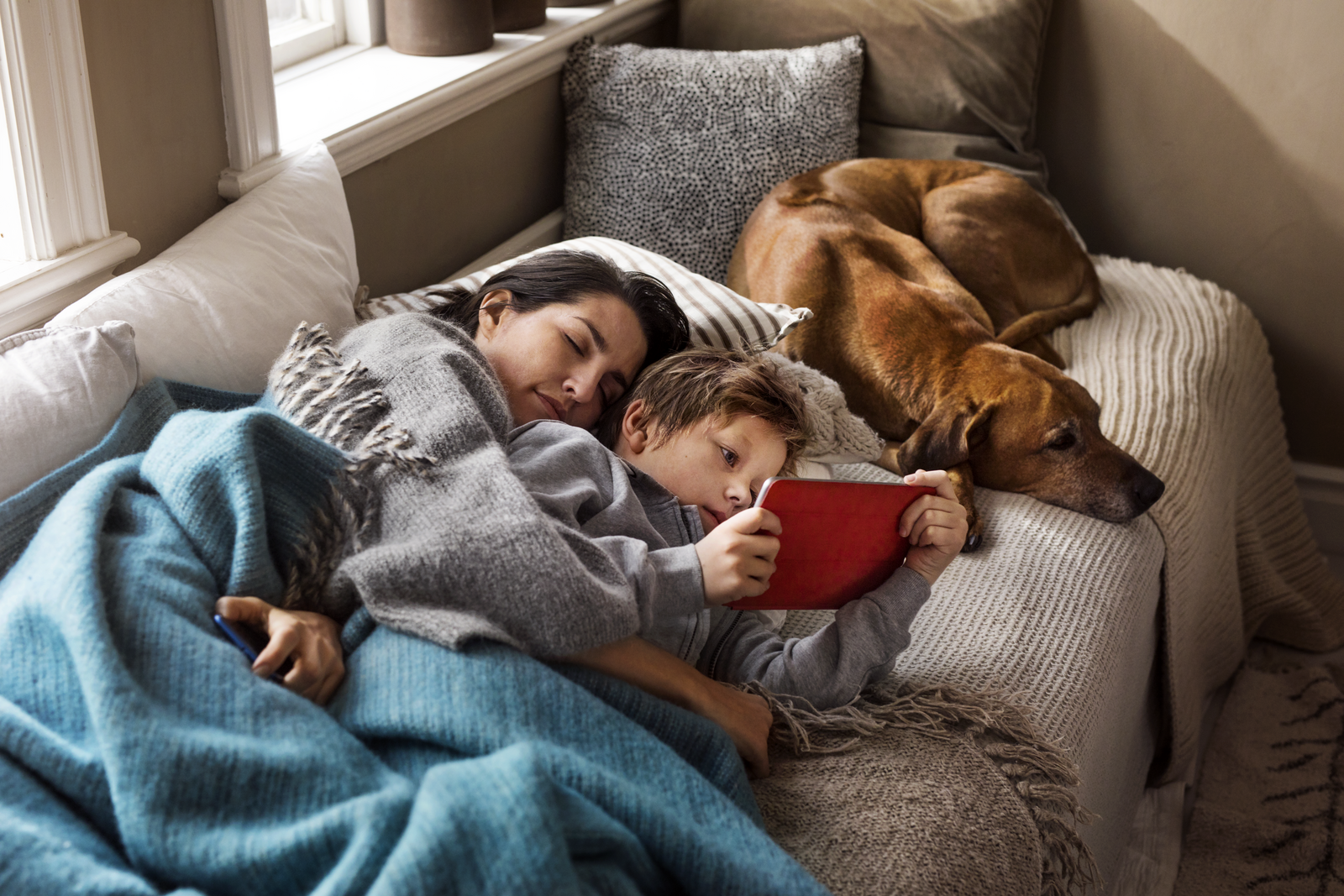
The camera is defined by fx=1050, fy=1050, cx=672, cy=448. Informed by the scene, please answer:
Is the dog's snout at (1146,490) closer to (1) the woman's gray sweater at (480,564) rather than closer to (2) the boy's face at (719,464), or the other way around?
(2) the boy's face at (719,464)

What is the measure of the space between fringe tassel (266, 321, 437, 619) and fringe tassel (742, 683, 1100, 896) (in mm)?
435

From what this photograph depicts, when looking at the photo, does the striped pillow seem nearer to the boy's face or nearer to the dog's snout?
the boy's face

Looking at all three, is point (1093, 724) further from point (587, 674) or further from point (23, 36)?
point (23, 36)

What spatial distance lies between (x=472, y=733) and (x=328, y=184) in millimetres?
965

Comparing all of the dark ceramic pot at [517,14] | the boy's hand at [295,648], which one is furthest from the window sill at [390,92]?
the boy's hand at [295,648]

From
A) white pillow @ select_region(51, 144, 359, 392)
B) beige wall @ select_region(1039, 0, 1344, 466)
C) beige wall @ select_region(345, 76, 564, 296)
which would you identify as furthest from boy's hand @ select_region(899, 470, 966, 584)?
beige wall @ select_region(1039, 0, 1344, 466)

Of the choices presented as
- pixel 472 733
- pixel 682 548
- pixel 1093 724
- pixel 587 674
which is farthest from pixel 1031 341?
pixel 472 733

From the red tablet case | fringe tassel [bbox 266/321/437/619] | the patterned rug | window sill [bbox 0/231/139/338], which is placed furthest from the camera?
the patterned rug

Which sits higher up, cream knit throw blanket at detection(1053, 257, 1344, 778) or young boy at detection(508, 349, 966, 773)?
young boy at detection(508, 349, 966, 773)

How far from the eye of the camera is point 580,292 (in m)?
1.37

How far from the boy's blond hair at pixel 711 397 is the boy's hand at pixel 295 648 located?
1.60 ft

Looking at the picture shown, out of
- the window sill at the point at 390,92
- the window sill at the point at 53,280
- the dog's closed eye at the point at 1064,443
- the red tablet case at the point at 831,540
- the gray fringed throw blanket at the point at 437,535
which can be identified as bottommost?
the dog's closed eye at the point at 1064,443

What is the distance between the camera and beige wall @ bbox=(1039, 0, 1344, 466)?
230cm

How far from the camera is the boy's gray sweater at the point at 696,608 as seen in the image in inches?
42.5
